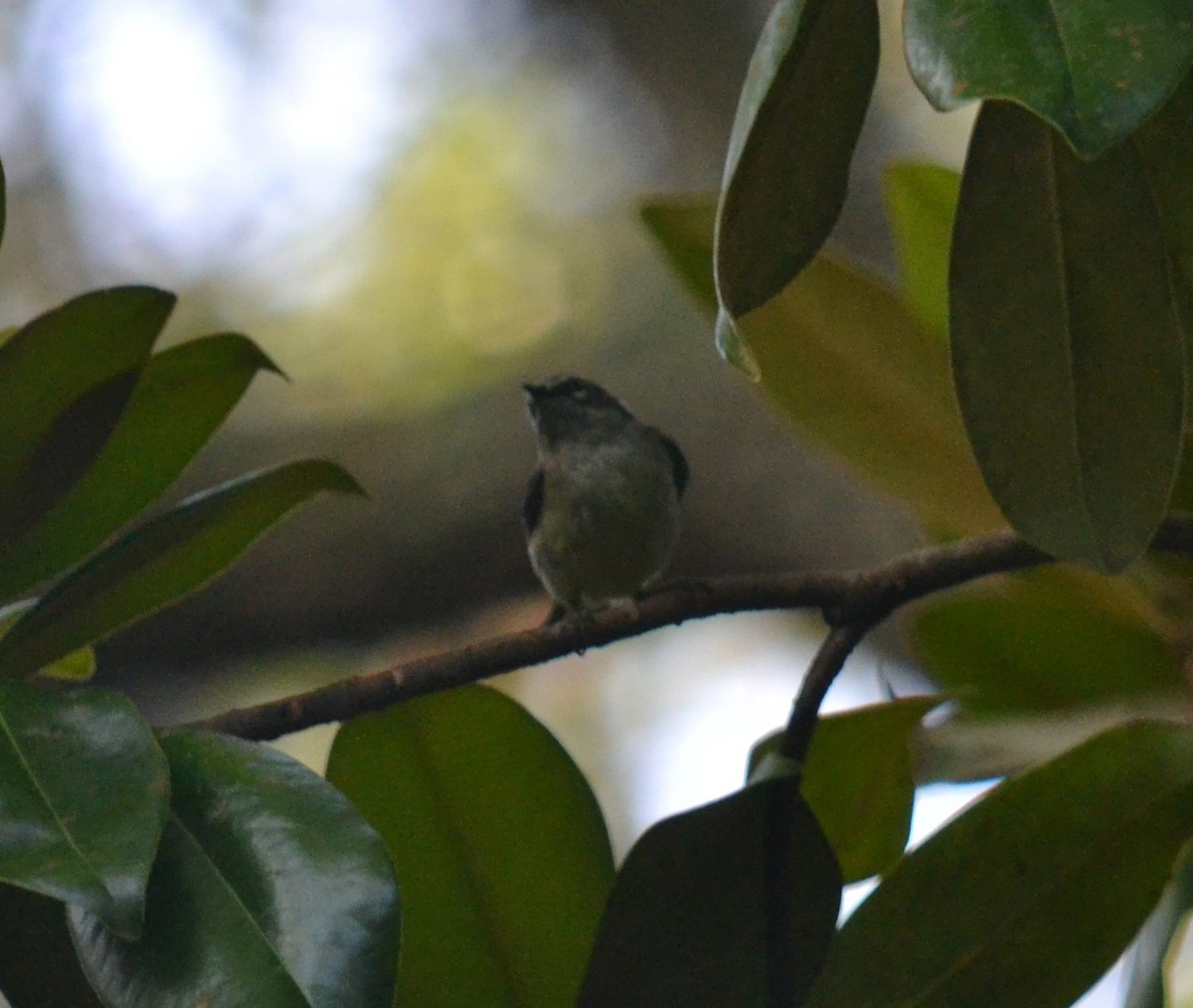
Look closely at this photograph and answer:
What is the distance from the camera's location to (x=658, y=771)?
14.6 feet

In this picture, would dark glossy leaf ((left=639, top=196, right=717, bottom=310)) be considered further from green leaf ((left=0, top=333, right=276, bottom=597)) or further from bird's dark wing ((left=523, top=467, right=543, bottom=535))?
bird's dark wing ((left=523, top=467, right=543, bottom=535))

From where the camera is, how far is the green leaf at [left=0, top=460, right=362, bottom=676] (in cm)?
123

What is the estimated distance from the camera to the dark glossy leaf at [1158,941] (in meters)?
1.22

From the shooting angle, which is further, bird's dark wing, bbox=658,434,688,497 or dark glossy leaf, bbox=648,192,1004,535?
bird's dark wing, bbox=658,434,688,497

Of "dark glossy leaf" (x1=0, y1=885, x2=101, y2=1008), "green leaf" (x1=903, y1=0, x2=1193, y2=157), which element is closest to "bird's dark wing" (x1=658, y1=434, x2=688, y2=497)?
"dark glossy leaf" (x1=0, y1=885, x2=101, y2=1008)

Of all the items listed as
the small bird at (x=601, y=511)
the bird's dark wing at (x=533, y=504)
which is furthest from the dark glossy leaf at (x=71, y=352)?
the bird's dark wing at (x=533, y=504)

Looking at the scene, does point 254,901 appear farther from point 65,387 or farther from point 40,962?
point 65,387

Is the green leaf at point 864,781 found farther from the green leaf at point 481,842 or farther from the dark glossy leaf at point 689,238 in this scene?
the dark glossy leaf at point 689,238

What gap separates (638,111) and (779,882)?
3.35m

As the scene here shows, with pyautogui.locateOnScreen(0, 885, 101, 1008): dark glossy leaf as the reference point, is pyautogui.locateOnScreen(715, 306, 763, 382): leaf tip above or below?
above

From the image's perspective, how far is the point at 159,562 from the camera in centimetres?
128

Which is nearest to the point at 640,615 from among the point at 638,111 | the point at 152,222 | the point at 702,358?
the point at 702,358

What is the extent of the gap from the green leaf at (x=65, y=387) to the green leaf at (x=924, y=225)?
79 centimetres

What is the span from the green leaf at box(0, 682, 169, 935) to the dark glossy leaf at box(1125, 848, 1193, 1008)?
782mm
